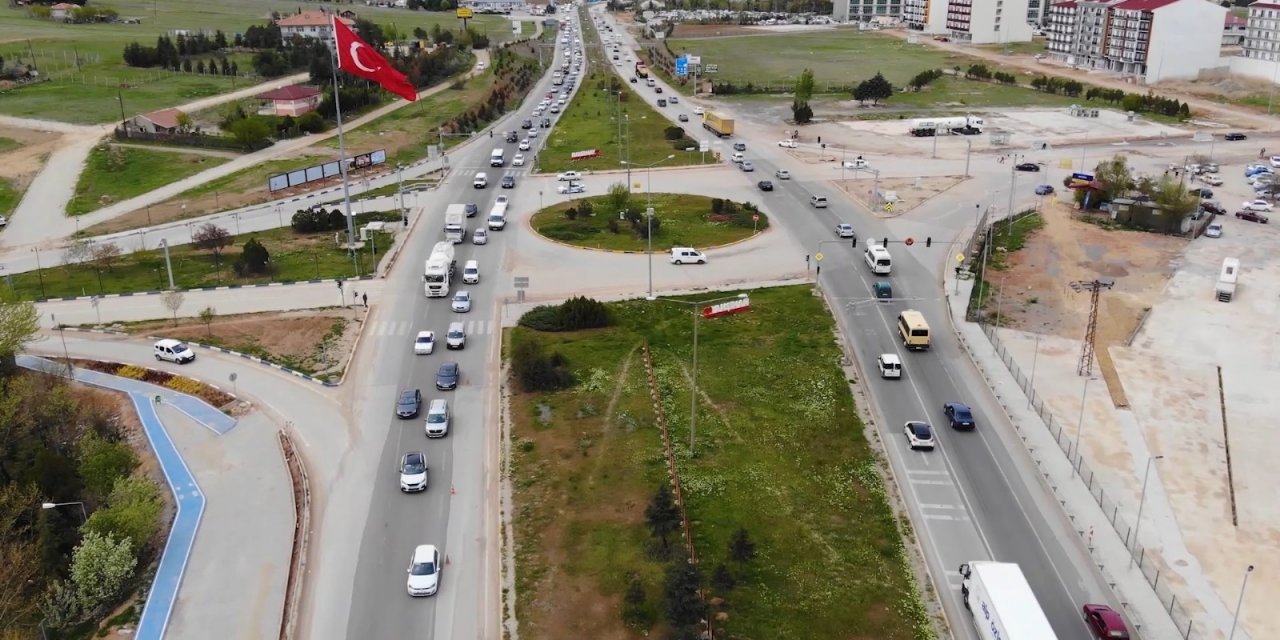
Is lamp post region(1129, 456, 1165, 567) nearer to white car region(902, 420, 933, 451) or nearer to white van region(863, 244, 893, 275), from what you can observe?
white car region(902, 420, 933, 451)

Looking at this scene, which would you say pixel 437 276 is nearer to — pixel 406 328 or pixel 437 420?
pixel 406 328

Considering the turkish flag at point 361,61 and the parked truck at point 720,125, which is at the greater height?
the turkish flag at point 361,61

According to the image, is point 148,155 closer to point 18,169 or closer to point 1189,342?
point 18,169

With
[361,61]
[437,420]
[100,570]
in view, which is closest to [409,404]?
[437,420]

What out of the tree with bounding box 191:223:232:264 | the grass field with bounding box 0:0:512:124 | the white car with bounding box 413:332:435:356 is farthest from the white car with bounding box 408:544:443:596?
the grass field with bounding box 0:0:512:124

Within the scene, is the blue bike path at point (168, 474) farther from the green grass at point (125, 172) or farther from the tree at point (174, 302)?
the green grass at point (125, 172)

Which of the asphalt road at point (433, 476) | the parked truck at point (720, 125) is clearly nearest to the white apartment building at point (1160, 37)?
the parked truck at point (720, 125)
